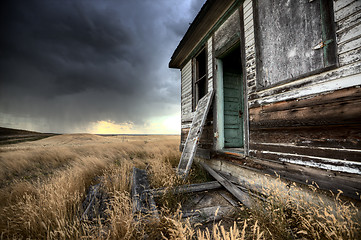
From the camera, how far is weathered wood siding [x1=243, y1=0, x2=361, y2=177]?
68.4 inches

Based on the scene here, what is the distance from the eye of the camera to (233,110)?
4.84 metres

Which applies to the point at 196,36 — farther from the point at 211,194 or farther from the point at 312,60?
the point at 211,194

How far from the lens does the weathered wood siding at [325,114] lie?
5.70ft

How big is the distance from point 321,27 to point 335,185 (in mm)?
2065

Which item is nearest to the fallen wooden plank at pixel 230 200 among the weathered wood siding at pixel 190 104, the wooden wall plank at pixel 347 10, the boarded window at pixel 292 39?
the weathered wood siding at pixel 190 104

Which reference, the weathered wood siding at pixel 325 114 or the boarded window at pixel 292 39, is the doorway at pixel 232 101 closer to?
the boarded window at pixel 292 39

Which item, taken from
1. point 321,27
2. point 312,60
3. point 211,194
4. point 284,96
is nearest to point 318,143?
point 284,96

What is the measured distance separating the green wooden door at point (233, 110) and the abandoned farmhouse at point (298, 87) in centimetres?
55

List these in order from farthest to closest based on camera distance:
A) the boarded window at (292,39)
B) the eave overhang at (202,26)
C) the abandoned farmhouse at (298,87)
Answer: the eave overhang at (202,26), the boarded window at (292,39), the abandoned farmhouse at (298,87)

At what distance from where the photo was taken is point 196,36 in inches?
211

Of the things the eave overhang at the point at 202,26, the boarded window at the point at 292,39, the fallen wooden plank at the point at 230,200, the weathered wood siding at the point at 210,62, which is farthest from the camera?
the weathered wood siding at the point at 210,62

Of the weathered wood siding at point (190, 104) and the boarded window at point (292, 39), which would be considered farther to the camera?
the weathered wood siding at point (190, 104)

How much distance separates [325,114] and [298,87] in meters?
0.54

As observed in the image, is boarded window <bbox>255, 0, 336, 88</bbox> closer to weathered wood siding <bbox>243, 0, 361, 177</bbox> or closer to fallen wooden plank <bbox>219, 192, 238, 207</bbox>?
weathered wood siding <bbox>243, 0, 361, 177</bbox>
